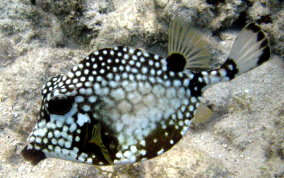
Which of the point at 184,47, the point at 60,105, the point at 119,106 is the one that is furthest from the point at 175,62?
the point at 60,105

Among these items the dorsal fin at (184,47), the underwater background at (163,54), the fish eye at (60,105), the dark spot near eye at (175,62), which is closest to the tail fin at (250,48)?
the dorsal fin at (184,47)

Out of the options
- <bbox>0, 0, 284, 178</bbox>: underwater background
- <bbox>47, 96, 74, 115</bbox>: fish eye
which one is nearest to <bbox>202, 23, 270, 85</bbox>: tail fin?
<bbox>0, 0, 284, 178</bbox>: underwater background

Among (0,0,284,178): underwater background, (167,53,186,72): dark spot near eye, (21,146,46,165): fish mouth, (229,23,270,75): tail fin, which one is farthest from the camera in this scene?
(0,0,284,178): underwater background

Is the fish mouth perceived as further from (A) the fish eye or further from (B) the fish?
(A) the fish eye

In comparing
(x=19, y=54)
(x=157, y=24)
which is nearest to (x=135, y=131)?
(x=157, y=24)

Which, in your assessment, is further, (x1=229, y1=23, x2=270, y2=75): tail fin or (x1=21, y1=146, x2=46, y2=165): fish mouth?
(x1=229, y1=23, x2=270, y2=75): tail fin

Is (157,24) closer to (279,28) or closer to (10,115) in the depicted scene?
(279,28)

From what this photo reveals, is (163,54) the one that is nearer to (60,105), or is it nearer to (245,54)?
(245,54)
